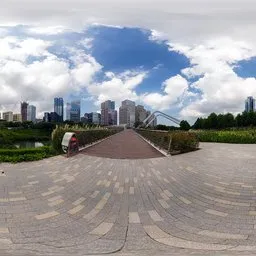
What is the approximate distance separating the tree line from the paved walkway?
4475cm

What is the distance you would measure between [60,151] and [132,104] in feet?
311

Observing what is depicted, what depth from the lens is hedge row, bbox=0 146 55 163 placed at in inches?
369

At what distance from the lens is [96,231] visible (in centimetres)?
451

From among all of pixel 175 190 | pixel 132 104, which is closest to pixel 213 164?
pixel 175 190

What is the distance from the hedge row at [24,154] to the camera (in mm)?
9383

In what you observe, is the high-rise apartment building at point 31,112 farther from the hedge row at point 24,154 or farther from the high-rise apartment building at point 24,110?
the hedge row at point 24,154

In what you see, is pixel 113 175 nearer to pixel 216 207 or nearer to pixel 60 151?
pixel 216 207

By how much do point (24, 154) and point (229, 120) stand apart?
158ft

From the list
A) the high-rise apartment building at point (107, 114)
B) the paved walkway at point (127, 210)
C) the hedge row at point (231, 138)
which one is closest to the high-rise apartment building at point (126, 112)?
→ the high-rise apartment building at point (107, 114)

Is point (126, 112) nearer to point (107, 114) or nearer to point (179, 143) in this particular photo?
point (107, 114)

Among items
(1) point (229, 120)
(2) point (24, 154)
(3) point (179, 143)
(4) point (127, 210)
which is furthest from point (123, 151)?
(1) point (229, 120)

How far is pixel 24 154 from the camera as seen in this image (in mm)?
9867

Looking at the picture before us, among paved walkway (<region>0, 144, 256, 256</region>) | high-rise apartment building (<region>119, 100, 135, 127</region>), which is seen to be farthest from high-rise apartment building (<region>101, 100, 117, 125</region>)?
paved walkway (<region>0, 144, 256, 256</region>)

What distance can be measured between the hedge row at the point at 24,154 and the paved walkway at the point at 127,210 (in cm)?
114
